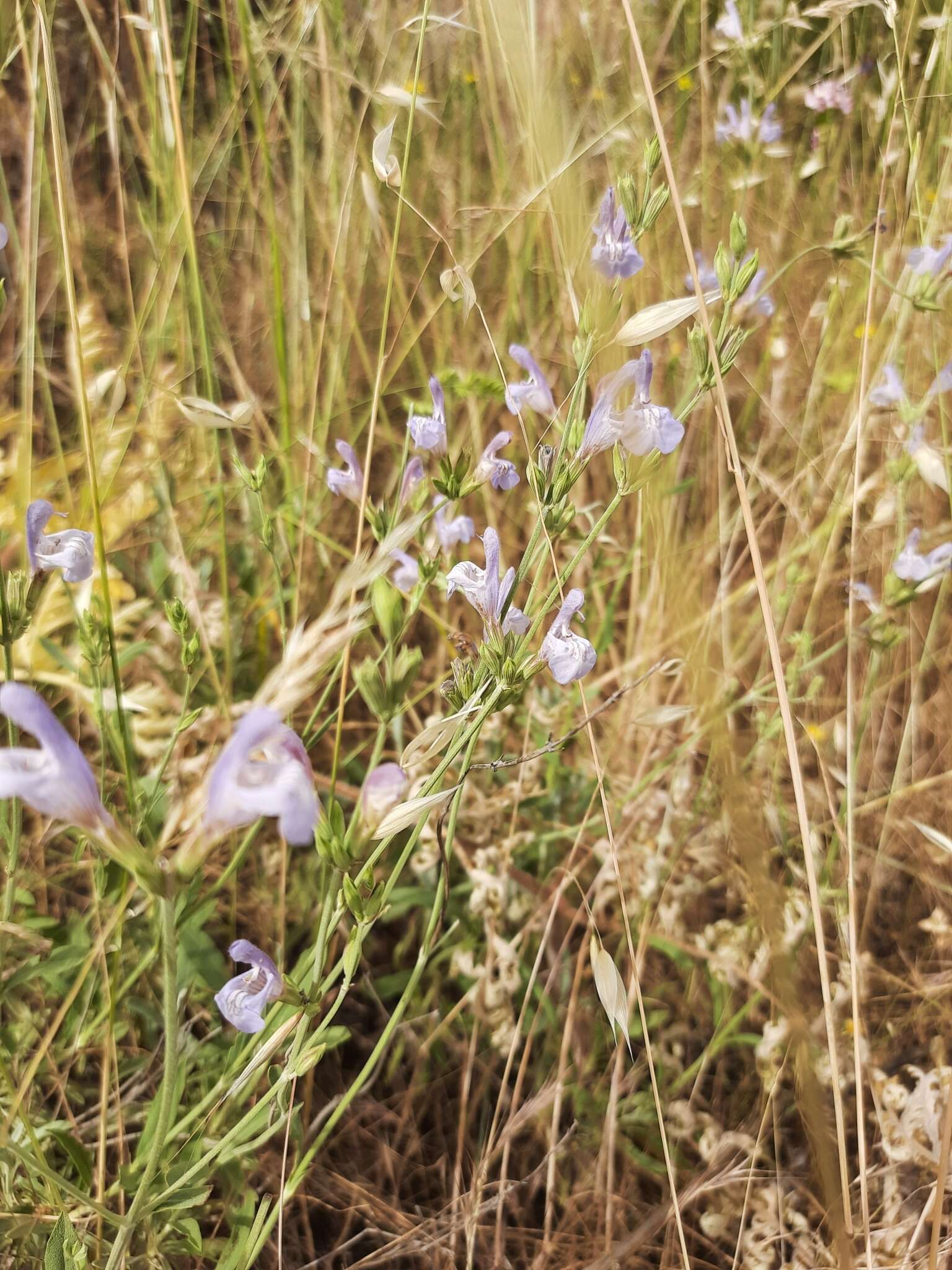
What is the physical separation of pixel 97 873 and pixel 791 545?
4.34 feet

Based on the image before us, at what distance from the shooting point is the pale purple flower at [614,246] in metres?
0.91

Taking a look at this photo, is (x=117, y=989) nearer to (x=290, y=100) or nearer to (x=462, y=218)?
(x=462, y=218)

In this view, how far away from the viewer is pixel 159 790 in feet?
3.80

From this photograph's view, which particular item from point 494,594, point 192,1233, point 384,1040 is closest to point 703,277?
point 494,594

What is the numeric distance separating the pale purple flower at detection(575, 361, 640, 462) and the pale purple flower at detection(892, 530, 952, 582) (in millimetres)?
736

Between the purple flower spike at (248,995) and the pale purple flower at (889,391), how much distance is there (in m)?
1.28

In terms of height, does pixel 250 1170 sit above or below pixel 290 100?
below

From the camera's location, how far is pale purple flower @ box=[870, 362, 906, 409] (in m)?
1.54

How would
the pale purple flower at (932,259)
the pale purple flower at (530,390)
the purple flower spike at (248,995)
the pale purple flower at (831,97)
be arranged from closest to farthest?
the purple flower spike at (248,995) < the pale purple flower at (530,390) < the pale purple flower at (932,259) < the pale purple flower at (831,97)

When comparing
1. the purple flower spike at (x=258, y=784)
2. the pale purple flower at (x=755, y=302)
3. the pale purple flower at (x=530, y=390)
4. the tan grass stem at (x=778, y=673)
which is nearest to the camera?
A: the purple flower spike at (x=258, y=784)

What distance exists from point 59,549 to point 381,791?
532 millimetres

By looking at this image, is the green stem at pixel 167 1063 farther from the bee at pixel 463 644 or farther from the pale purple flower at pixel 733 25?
the pale purple flower at pixel 733 25

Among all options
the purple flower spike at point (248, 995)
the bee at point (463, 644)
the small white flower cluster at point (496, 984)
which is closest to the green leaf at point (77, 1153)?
the purple flower spike at point (248, 995)

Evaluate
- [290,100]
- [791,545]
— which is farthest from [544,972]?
[290,100]
